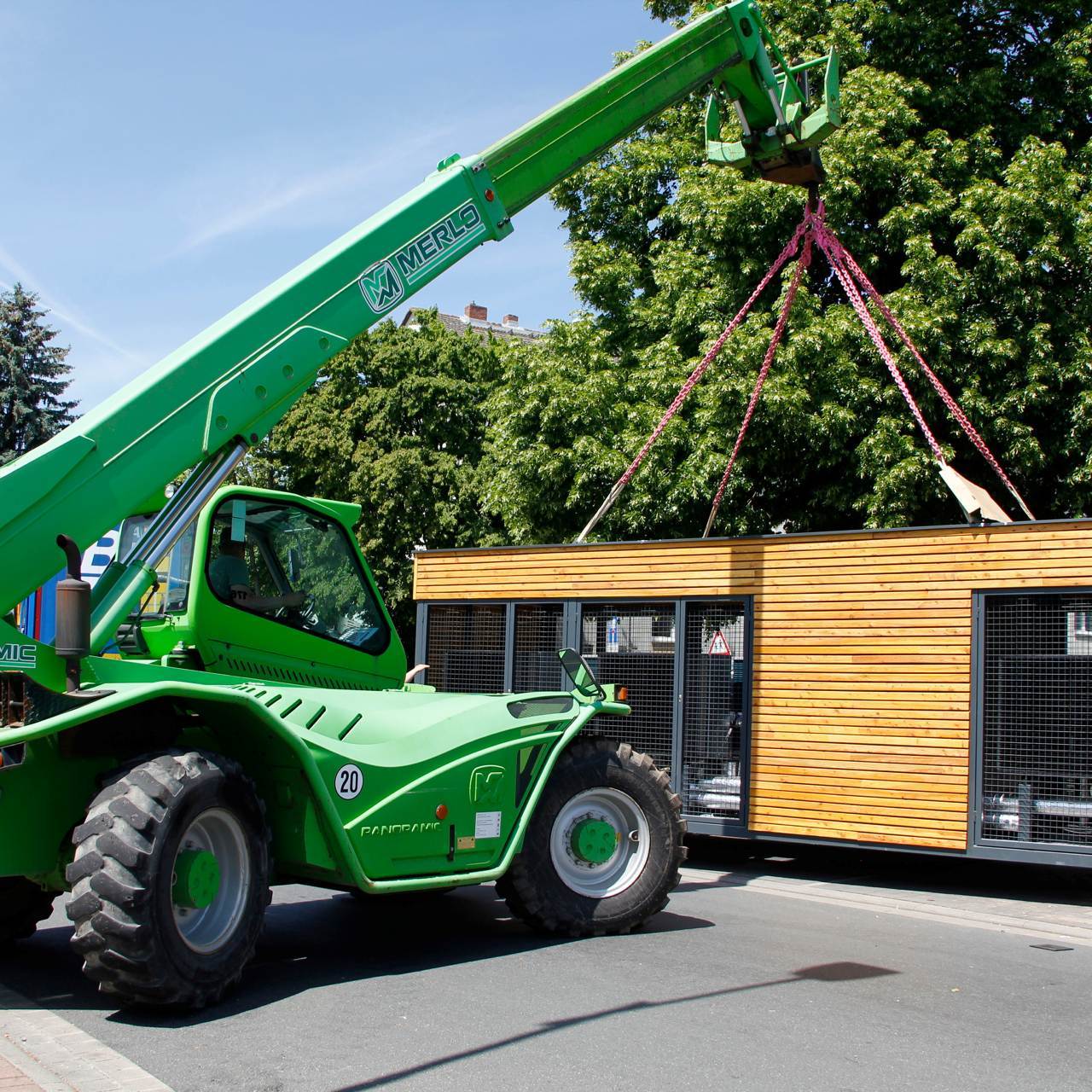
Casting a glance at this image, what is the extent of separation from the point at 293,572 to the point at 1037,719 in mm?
5984

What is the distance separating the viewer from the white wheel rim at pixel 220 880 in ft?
20.6

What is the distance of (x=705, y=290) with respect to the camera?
59.0ft

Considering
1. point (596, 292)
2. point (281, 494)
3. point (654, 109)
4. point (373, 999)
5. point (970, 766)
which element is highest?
point (596, 292)

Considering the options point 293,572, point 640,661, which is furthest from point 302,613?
point 640,661

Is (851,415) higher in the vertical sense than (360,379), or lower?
lower

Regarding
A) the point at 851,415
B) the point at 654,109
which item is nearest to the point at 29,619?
the point at 654,109

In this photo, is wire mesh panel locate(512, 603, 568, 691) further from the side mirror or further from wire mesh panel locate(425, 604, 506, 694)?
the side mirror

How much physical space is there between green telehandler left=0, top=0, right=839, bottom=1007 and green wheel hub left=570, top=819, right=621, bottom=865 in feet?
0.05

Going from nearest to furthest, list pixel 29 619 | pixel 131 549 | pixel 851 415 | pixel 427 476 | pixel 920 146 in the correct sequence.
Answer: pixel 131 549, pixel 29 619, pixel 851 415, pixel 920 146, pixel 427 476

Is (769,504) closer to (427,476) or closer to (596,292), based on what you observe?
(596,292)

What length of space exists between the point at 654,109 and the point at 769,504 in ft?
28.8

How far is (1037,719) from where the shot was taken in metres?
10.1

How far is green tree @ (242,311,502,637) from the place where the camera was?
34281 millimetres

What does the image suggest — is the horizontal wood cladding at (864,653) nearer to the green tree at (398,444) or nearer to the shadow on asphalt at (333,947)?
the shadow on asphalt at (333,947)
